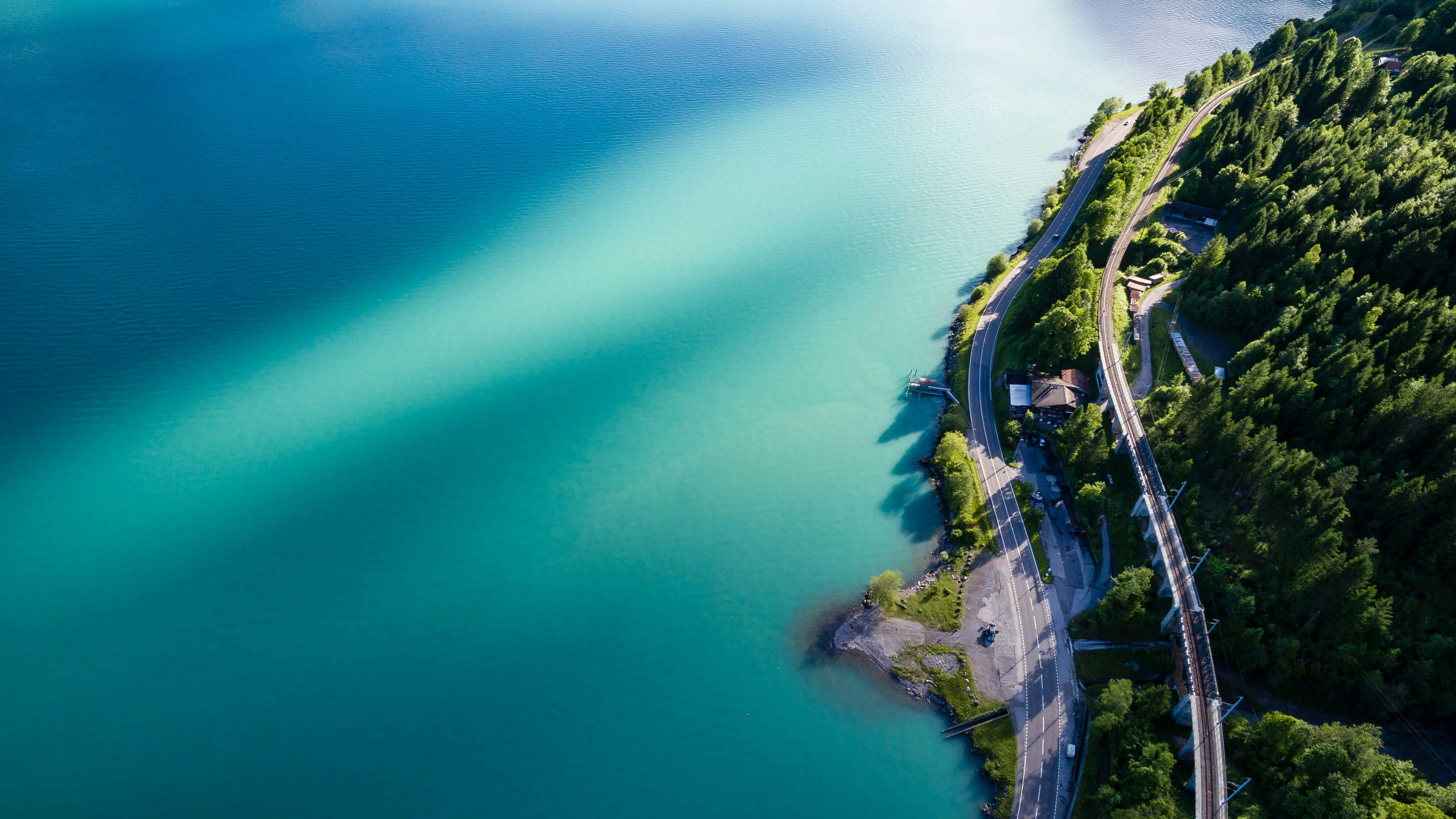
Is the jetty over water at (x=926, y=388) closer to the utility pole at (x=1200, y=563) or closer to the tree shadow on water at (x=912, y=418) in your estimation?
the tree shadow on water at (x=912, y=418)

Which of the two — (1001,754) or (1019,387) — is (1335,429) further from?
(1001,754)

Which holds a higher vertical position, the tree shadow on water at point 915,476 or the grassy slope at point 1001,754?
the tree shadow on water at point 915,476

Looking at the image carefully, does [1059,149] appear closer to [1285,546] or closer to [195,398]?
[1285,546]

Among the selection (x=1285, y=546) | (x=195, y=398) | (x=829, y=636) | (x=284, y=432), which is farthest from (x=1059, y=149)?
(x=195, y=398)

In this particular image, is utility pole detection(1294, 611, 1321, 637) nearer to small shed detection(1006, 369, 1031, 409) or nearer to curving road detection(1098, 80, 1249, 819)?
curving road detection(1098, 80, 1249, 819)

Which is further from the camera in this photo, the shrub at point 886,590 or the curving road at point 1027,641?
the shrub at point 886,590

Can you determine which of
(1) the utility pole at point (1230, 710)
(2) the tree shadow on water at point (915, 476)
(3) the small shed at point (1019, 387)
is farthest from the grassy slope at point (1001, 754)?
(3) the small shed at point (1019, 387)
